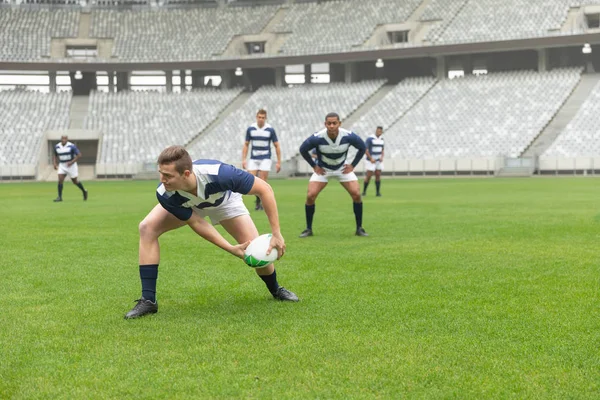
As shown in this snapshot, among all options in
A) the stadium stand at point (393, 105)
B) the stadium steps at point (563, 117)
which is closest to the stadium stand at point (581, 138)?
the stadium steps at point (563, 117)

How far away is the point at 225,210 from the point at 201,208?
222mm

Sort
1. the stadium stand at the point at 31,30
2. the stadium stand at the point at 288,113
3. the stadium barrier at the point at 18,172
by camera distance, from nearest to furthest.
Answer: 1. the stadium barrier at the point at 18,172
2. the stadium stand at the point at 288,113
3. the stadium stand at the point at 31,30

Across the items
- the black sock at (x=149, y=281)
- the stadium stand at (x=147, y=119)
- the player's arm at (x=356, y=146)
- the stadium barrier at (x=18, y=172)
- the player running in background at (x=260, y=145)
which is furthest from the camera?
the stadium stand at (x=147, y=119)

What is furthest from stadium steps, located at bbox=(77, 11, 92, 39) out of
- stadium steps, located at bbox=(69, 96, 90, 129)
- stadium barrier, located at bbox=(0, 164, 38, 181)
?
stadium barrier, located at bbox=(0, 164, 38, 181)

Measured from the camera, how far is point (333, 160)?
12.7 m

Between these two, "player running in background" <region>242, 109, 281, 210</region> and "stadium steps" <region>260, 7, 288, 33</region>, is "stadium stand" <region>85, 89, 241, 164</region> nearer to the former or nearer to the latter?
"stadium steps" <region>260, 7, 288, 33</region>

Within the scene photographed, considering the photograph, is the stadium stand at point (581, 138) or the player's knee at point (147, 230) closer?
the player's knee at point (147, 230)

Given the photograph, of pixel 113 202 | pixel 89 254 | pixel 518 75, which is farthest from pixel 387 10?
pixel 89 254

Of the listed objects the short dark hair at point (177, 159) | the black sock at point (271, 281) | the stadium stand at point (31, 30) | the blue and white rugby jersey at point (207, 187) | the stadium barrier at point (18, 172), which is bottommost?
the stadium barrier at point (18, 172)

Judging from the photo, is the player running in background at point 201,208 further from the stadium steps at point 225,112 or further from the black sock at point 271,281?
the stadium steps at point 225,112

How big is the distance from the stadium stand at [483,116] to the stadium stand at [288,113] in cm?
563

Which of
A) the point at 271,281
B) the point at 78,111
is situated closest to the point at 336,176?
the point at 271,281

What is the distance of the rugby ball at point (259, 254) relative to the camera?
245 inches

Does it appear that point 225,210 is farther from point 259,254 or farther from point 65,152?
point 65,152
